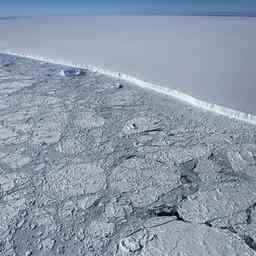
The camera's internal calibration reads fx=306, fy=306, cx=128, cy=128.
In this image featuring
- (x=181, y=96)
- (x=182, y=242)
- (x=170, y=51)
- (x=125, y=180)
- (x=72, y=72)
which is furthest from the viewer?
(x=170, y=51)

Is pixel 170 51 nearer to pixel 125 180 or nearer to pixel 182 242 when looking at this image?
pixel 125 180

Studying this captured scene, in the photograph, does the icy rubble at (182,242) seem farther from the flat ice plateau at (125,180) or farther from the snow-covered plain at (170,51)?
the snow-covered plain at (170,51)

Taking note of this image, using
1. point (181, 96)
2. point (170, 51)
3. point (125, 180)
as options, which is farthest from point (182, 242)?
point (170, 51)

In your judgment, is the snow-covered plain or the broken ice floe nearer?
the snow-covered plain

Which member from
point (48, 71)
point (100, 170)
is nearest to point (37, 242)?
point (100, 170)

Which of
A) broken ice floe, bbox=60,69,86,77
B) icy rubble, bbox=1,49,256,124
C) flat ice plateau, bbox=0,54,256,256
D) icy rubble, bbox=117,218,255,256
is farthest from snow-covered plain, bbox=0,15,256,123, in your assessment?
icy rubble, bbox=117,218,255,256

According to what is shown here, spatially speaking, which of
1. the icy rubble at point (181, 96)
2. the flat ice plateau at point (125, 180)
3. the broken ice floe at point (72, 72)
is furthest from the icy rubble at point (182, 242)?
the broken ice floe at point (72, 72)

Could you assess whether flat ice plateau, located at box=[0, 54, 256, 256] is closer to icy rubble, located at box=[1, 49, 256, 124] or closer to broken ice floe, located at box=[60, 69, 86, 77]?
icy rubble, located at box=[1, 49, 256, 124]
